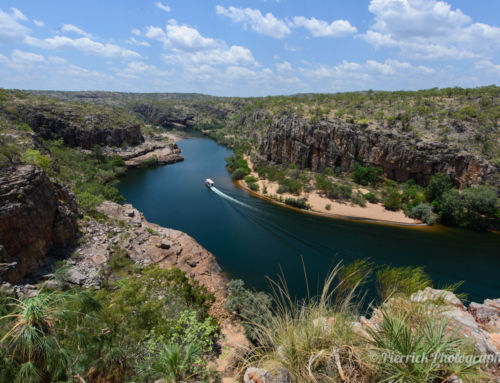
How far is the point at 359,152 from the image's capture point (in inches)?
1724

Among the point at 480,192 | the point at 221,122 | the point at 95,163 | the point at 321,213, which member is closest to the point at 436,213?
the point at 480,192

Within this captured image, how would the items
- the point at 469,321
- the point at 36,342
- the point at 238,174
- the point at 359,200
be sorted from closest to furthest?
1. the point at 36,342
2. the point at 469,321
3. the point at 359,200
4. the point at 238,174

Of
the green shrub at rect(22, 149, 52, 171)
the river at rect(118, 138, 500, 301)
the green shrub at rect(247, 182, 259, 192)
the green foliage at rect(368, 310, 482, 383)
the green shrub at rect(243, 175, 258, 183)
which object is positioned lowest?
the river at rect(118, 138, 500, 301)

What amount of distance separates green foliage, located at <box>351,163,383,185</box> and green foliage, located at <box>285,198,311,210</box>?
41.7ft

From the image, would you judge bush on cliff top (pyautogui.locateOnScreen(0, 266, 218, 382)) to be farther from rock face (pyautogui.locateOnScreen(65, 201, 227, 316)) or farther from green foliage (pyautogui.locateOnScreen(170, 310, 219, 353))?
rock face (pyautogui.locateOnScreen(65, 201, 227, 316))

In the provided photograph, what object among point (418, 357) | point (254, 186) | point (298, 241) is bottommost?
point (298, 241)

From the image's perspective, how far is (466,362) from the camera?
121 inches

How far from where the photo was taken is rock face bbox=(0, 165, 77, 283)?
13.5m

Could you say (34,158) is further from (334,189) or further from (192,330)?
(334,189)

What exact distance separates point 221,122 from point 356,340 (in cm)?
12223

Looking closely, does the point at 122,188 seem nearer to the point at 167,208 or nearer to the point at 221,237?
the point at 167,208

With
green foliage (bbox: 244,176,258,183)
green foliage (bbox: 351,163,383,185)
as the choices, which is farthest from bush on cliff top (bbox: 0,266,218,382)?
green foliage (bbox: 351,163,383,185)

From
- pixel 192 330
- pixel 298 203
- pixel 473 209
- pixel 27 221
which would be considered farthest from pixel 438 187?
pixel 27 221

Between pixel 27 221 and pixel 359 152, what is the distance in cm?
4466
